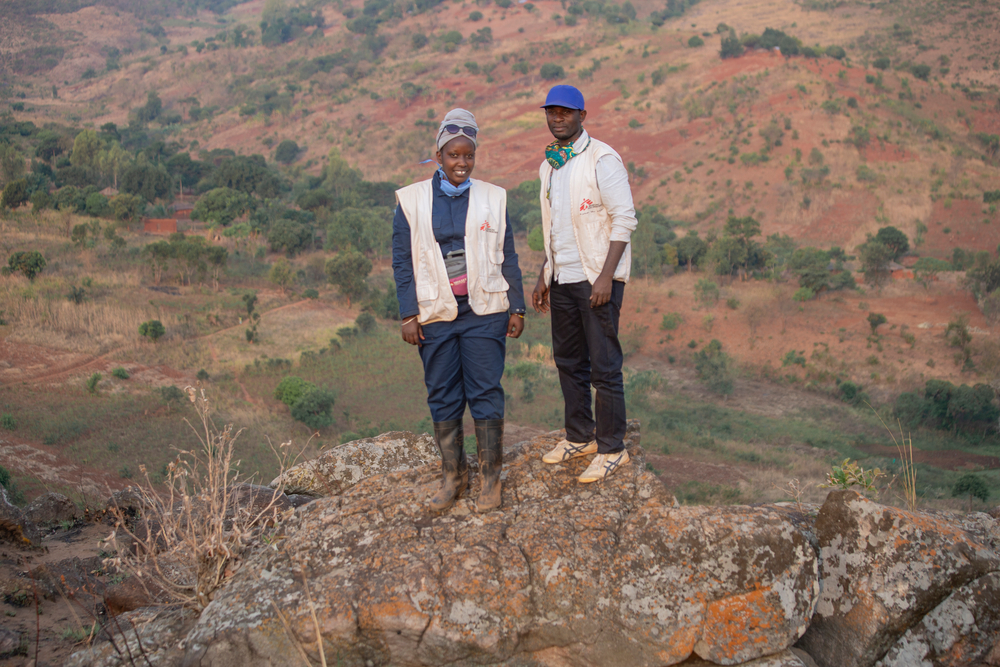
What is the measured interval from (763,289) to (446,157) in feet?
62.1

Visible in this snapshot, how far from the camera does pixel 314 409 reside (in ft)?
38.1

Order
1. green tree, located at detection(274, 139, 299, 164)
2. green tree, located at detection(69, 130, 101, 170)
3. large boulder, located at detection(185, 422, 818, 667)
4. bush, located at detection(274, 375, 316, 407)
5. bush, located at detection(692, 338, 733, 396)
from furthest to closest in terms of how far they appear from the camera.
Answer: green tree, located at detection(274, 139, 299, 164) < green tree, located at detection(69, 130, 101, 170) < bush, located at detection(692, 338, 733, 396) < bush, located at detection(274, 375, 316, 407) < large boulder, located at detection(185, 422, 818, 667)

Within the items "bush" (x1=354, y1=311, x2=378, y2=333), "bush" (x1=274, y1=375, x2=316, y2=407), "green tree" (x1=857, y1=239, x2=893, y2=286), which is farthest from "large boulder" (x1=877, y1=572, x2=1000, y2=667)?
"green tree" (x1=857, y1=239, x2=893, y2=286)

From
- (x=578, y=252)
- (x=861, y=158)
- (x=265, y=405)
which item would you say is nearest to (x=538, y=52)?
(x=861, y=158)

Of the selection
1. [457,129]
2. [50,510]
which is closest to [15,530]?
[50,510]

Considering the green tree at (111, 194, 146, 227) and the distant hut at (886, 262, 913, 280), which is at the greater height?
the green tree at (111, 194, 146, 227)

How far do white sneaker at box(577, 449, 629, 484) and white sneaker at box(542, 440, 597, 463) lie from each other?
0.17 metres

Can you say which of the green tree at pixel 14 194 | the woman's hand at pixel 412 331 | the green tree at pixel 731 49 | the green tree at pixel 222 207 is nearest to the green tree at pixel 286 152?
the green tree at pixel 222 207

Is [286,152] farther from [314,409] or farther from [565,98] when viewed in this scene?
[565,98]

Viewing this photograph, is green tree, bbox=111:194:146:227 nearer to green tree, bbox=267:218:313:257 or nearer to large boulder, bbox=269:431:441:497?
green tree, bbox=267:218:313:257

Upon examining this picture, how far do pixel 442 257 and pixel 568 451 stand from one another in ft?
3.87

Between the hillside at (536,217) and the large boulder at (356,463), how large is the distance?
578 cm

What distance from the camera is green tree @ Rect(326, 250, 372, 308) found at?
61.2 ft

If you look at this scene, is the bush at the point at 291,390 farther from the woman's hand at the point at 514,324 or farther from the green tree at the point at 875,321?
the green tree at the point at 875,321
